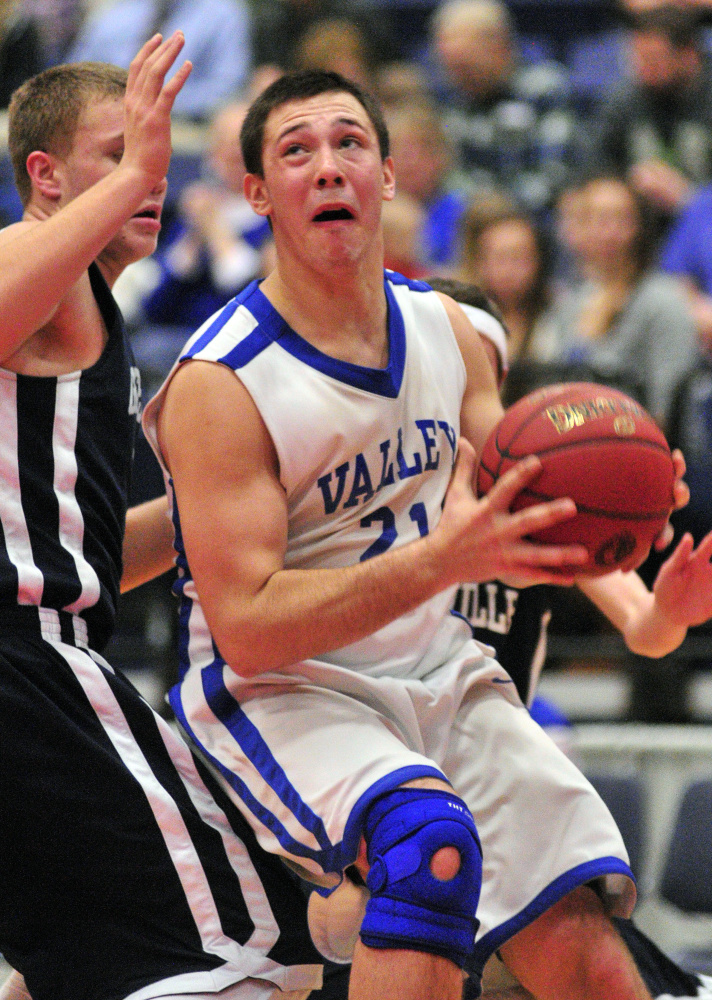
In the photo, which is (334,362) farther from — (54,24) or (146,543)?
(54,24)

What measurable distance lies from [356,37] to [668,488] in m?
5.57

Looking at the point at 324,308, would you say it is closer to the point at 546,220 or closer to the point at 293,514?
the point at 293,514

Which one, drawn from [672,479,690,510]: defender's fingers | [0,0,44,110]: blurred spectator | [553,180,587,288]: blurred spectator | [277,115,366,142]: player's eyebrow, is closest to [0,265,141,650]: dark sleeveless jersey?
[277,115,366,142]: player's eyebrow

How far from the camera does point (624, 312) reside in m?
5.75

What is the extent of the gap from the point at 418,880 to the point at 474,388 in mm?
1217

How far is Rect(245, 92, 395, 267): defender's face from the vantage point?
9.12 feet

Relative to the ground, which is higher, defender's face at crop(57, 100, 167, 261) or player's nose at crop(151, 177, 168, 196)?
defender's face at crop(57, 100, 167, 261)

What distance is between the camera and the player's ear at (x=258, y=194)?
115 inches

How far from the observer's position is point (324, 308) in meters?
2.87

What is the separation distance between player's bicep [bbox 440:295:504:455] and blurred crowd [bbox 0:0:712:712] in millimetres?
1951

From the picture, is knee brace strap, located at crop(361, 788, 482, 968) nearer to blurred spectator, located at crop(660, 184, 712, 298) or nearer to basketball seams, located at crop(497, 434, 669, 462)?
basketball seams, located at crop(497, 434, 669, 462)

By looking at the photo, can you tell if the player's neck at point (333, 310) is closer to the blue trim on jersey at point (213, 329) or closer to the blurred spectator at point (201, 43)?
the blue trim on jersey at point (213, 329)

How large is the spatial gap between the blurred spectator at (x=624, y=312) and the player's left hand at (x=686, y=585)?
97.5 inches

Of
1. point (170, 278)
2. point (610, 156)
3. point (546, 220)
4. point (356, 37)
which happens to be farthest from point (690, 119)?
point (170, 278)
